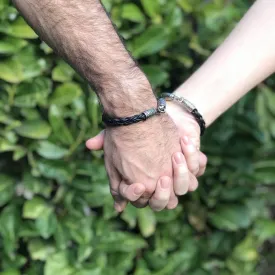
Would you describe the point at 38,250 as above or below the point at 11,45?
below

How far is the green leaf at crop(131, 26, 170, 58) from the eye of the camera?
2311mm

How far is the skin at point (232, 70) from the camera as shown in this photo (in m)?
1.92

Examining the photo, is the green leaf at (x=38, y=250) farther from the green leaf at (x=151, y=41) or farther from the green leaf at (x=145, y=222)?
the green leaf at (x=151, y=41)

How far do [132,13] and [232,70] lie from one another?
51 centimetres

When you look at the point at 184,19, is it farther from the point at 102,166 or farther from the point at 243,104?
the point at 102,166

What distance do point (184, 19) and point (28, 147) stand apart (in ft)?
2.61

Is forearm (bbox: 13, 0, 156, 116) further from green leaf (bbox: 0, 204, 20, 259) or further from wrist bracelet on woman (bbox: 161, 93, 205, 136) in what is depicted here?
green leaf (bbox: 0, 204, 20, 259)

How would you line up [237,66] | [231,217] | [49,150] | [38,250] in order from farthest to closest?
[231,217] → [38,250] → [49,150] → [237,66]

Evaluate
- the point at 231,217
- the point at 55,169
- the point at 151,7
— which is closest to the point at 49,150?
the point at 55,169

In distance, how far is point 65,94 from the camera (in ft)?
7.22

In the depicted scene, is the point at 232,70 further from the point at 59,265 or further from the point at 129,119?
the point at 59,265

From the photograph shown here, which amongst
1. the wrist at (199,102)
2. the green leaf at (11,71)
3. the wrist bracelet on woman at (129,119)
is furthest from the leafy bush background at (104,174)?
the wrist bracelet on woman at (129,119)

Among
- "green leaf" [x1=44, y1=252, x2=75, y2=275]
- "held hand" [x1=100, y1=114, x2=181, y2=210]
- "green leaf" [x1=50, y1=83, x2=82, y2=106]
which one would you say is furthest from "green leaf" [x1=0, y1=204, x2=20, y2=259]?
"held hand" [x1=100, y1=114, x2=181, y2=210]

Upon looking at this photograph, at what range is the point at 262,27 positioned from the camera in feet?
6.32
